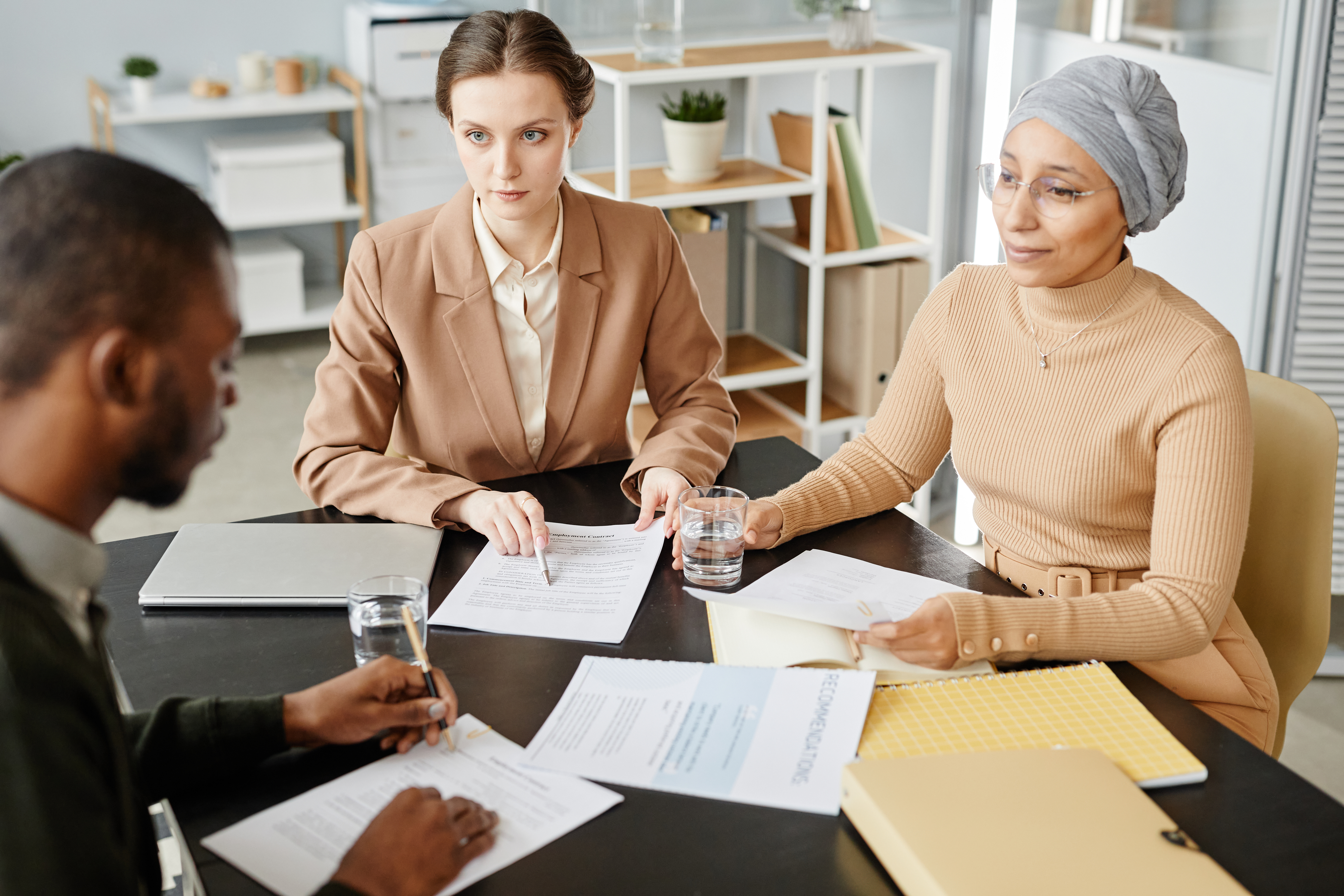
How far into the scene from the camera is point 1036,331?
5.10ft

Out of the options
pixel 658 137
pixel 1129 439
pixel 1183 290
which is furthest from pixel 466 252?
pixel 1183 290

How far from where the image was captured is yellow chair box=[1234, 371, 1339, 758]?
1523 mm

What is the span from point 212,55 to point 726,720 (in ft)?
13.2

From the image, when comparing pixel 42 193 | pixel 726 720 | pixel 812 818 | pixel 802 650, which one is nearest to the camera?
pixel 42 193

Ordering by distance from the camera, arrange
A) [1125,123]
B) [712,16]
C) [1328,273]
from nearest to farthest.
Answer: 1. [1125,123]
2. [1328,273]
3. [712,16]

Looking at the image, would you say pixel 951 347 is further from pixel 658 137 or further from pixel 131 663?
pixel 658 137

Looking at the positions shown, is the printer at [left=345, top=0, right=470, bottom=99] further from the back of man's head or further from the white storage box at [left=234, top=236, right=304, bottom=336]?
the back of man's head

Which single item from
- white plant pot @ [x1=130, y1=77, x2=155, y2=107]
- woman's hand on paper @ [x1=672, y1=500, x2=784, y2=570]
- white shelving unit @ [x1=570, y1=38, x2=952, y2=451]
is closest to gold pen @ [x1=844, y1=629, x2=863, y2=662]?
woman's hand on paper @ [x1=672, y1=500, x2=784, y2=570]

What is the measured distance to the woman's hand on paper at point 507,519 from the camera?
4.95ft

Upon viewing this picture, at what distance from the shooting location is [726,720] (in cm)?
113

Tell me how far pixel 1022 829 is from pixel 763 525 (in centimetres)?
64

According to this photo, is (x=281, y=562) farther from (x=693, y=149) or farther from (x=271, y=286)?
(x=271, y=286)

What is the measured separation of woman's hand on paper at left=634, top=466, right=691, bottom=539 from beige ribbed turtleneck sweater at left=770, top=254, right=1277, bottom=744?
146 mm

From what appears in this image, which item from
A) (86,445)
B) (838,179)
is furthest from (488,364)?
(838,179)
